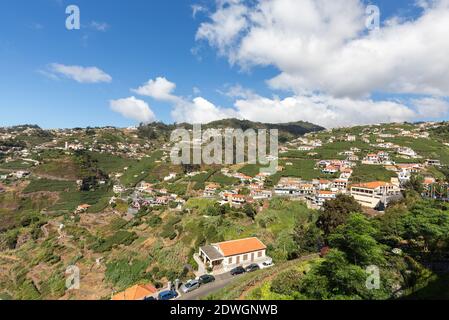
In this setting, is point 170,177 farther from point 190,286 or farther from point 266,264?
point 190,286

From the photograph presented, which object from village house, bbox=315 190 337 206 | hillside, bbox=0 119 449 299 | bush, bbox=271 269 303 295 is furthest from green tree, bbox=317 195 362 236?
village house, bbox=315 190 337 206

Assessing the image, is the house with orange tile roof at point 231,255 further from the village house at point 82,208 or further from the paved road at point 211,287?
the village house at point 82,208

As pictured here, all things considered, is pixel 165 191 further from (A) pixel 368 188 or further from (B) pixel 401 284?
(B) pixel 401 284

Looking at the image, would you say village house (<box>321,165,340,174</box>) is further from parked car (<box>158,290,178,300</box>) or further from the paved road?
parked car (<box>158,290,178,300</box>)

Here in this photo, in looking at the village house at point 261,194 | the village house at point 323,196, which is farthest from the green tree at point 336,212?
the village house at point 261,194
